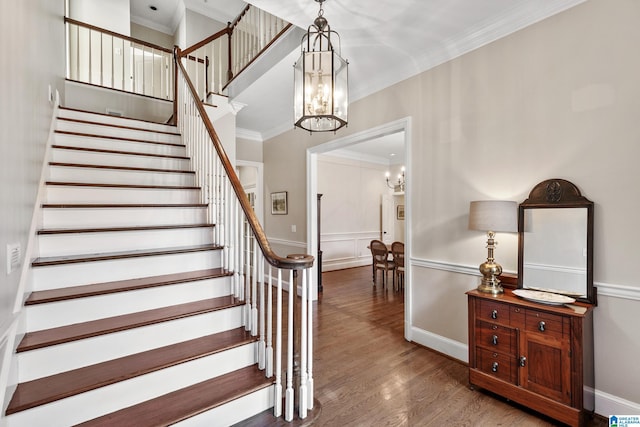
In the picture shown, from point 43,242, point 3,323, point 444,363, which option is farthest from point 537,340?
point 43,242

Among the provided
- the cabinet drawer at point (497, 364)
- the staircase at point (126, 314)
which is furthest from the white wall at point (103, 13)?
the cabinet drawer at point (497, 364)

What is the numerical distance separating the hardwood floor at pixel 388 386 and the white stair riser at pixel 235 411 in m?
0.06

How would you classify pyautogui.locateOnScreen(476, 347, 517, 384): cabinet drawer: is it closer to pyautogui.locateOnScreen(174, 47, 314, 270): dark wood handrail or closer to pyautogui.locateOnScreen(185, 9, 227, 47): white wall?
pyautogui.locateOnScreen(174, 47, 314, 270): dark wood handrail

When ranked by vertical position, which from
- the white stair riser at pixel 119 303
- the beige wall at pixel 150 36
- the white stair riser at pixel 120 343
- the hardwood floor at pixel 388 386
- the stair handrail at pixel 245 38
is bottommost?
the hardwood floor at pixel 388 386

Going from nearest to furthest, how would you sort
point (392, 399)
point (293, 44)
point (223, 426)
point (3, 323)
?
point (3, 323) → point (223, 426) → point (392, 399) → point (293, 44)

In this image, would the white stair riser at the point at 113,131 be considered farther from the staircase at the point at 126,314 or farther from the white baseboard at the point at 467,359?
the white baseboard at the point at 467,359

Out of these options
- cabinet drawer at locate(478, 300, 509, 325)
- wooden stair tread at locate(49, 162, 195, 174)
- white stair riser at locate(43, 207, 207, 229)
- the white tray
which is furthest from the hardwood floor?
wooden stair tread at locate(49, 162, 195, 174)

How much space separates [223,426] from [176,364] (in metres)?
0.46

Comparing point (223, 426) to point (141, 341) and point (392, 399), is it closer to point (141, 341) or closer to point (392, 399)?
point (141, 341)

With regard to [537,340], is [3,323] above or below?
above

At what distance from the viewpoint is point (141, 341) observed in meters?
1.81

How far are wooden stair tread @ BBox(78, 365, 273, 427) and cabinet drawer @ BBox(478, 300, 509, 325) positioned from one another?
1.66 m

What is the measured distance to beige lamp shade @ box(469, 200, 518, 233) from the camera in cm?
220

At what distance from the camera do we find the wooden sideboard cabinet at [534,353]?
1.78 m
